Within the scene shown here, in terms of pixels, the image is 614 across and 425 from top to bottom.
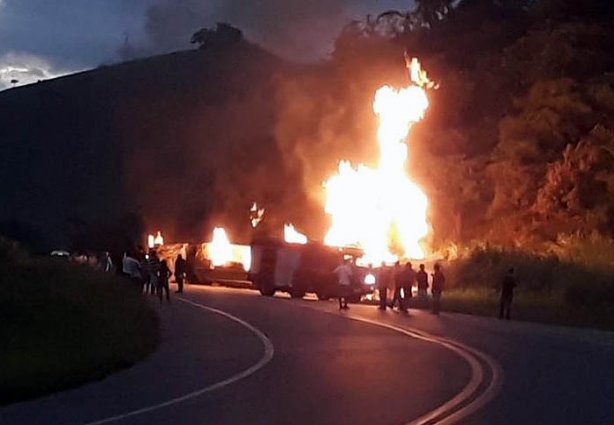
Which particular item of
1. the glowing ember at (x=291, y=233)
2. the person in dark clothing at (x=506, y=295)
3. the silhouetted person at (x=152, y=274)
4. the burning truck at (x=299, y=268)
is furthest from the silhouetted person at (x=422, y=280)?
the glowing ember at (x=291, y=233)

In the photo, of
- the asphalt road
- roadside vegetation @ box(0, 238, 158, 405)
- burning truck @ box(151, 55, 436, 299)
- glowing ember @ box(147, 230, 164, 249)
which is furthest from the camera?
glowing ember @ box(147, 230, 164, 249)

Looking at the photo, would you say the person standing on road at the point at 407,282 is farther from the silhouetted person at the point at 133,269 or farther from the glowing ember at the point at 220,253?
the glowing ember at the point at 220,253

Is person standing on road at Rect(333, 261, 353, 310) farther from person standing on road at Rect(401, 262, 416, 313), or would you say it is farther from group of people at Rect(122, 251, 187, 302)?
group of people at Rect(122, 251, 187, 302)

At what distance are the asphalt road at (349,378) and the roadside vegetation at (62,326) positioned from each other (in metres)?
0.52

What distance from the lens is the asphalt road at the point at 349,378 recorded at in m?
16.4

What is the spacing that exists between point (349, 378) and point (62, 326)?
7401mm

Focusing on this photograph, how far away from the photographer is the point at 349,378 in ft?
68.2

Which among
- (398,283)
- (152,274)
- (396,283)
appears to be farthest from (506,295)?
(152,274)

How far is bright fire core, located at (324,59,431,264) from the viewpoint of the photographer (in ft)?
206

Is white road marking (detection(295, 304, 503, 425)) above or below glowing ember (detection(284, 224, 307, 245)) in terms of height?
below

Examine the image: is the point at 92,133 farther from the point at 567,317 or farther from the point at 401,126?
the point at 567,317

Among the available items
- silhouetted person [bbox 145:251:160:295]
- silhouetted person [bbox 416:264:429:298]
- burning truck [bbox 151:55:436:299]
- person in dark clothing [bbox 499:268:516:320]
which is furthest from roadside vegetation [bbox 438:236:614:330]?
silhouetted person [bbox 145:251:160:295]

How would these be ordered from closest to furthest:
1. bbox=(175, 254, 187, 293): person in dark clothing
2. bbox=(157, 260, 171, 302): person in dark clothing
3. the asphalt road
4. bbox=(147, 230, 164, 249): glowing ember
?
the asphalt road < bbox=(157, 260, 171, 302): person in dark clothing < bbox=(175, 254, 187, 293): person in dark clothing < bbox=(147, 230, 164, 249): glowing ember

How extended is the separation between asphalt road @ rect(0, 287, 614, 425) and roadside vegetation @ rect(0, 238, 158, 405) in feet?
1.69
